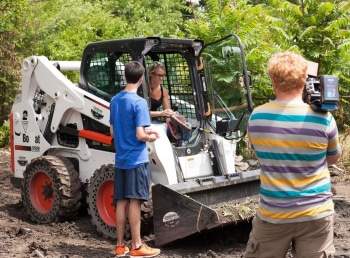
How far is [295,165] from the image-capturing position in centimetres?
368

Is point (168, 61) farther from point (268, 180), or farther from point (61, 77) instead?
point (268, 180)

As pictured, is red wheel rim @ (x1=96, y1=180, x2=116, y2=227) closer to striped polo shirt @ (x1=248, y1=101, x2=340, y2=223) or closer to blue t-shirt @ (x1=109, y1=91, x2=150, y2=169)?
blue t-shirt @ (x1=109, y1=91, x2=150, y2=169)

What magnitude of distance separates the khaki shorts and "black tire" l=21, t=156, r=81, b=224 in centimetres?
407

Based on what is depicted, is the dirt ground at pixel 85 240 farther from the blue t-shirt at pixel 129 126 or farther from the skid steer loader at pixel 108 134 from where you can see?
the blue t-shirt at pixel 129 126

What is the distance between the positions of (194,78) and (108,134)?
132 centimetres

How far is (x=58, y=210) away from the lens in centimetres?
757

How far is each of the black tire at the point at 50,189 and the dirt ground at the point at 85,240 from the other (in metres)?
0.14

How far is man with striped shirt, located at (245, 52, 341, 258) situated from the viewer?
364 centimetres

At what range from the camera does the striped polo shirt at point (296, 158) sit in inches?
143

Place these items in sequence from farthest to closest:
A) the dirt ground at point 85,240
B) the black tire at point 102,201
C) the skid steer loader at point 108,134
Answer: the black tire at point 102,201, the skid steer loader at point 108,134, the dirt ground at point 85,240

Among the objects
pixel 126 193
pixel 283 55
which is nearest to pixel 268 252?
pixel 283 55

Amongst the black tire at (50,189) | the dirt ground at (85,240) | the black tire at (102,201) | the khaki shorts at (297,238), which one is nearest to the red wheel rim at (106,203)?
the black tire at (102,201)

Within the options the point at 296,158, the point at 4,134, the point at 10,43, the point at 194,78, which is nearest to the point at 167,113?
the point at 194,78

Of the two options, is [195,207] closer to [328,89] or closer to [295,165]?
[295,165]
